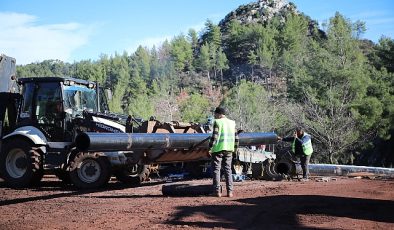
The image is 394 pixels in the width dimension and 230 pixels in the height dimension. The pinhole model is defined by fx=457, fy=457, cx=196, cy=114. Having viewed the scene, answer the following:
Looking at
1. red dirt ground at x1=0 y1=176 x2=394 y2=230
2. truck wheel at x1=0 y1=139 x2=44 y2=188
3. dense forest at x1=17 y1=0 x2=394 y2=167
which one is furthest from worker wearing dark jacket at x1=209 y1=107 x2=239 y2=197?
dense forest at x1=17 y1=0 x2=394 y2=167

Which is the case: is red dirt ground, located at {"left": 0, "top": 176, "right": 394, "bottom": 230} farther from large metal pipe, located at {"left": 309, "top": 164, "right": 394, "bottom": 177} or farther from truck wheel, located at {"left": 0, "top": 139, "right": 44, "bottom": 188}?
large metal pipe, located at {"left": 309, "top": 164, "right": 394, "bottom": 177}

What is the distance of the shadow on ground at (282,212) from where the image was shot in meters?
6.16

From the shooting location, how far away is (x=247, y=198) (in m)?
8.48

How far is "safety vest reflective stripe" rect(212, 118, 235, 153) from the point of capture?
8.73 meters

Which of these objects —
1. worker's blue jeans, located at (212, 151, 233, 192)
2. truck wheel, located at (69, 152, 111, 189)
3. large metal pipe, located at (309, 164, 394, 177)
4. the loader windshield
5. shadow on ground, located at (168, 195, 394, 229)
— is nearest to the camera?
shadow on ground, located at (168, 195, 394, 229)

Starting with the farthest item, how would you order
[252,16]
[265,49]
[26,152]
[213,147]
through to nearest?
[252,16] < [265,49] < [26,152] < [213,147]

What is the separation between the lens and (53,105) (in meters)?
11.7

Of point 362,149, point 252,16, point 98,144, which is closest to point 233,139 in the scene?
point 98,144

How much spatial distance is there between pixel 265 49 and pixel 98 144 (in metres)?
92.1

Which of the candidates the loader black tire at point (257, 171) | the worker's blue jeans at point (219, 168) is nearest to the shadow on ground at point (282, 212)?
the worker's blue jeans at point (219, 168)

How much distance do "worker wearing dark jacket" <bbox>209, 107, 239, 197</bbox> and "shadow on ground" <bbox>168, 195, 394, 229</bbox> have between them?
0.65 m

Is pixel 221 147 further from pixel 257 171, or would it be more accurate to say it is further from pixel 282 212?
pixel 257 171

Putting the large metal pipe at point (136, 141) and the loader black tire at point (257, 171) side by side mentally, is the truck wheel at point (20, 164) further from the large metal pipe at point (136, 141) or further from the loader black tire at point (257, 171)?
the loader black tire at point (257, 171)

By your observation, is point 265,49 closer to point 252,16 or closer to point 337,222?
point 252,16
